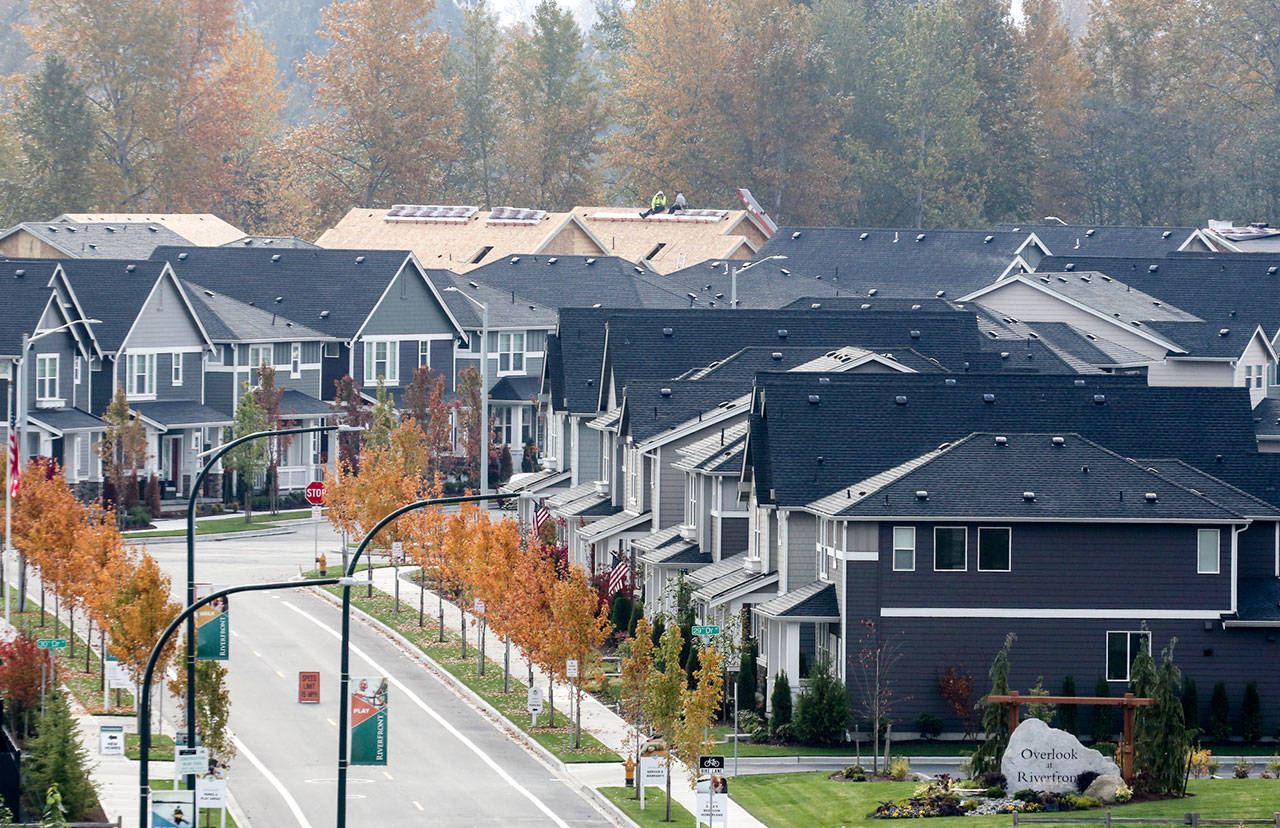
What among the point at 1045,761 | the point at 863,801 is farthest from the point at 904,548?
the point at 1045,761

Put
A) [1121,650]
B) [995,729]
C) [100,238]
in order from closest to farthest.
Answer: [995,729] < [1121,650] < [100,238]

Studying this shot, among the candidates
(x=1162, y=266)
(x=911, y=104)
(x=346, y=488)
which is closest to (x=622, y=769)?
(x=346, y=488)

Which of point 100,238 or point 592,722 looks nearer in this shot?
point 592,722

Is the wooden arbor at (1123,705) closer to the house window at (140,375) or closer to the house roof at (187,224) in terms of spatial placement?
the house window at (140,375)

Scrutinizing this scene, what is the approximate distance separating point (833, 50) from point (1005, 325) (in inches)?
3527

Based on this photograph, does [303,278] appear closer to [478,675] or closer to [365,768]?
[478,675]

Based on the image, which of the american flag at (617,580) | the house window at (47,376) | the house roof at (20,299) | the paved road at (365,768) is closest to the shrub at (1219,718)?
the paved road at (365,768)

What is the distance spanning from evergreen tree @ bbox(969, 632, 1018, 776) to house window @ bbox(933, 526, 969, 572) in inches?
161

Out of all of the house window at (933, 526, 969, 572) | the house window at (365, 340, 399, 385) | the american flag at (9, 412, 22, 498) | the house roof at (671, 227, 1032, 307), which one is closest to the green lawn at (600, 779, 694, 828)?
the house window at (933, 526, 969, 572)

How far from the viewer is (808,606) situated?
A: 54.7 meters

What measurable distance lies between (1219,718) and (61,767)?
2598cm

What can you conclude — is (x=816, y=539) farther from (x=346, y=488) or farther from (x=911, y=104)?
(x=911, y=104)

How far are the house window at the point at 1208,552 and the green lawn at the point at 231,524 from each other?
4141cm

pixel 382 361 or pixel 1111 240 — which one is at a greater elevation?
pixel 1111 240
